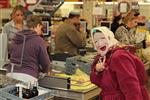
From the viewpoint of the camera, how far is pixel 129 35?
5820mm

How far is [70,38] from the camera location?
227 inches

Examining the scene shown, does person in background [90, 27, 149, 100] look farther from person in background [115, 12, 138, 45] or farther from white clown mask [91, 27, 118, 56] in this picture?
person in background [115, 12, 138, 45]

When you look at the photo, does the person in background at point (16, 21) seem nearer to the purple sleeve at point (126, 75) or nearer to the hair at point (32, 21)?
the hair at point (32, 21)

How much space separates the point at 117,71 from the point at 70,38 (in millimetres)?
3017

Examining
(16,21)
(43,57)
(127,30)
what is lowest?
(43,57)

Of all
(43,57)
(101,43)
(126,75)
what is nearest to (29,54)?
(43,57)

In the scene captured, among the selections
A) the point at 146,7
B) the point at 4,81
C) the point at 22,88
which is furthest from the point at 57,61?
the point at 146,7

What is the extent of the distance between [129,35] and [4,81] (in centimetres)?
287

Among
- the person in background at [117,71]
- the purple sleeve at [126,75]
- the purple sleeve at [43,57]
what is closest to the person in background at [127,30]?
the purple sleeve at [43,57]

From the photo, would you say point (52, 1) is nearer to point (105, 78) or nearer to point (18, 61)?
point (18, 61)

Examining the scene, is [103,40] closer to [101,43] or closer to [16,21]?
[101,43]

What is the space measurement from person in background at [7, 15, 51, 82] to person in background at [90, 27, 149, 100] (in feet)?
3.92

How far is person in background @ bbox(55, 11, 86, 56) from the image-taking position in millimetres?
5734

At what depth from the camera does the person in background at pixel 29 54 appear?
412 cm
